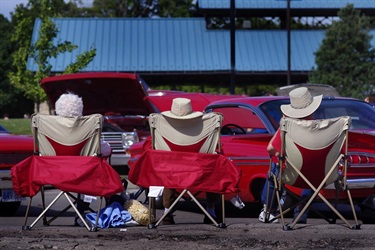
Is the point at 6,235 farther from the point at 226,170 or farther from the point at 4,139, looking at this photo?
the point at 4,139

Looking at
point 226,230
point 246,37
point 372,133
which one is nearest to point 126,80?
point 372,133

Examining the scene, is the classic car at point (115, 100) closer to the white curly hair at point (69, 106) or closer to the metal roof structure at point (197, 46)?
the white curly hair at point (69, 106)

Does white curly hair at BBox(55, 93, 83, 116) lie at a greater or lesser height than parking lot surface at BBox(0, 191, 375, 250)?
greater

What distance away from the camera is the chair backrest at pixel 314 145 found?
837 cm

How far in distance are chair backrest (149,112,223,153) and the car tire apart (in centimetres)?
368

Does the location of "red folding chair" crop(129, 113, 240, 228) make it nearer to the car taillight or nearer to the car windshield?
the car taillight

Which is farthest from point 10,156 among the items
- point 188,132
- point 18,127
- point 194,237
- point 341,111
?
point 18,127

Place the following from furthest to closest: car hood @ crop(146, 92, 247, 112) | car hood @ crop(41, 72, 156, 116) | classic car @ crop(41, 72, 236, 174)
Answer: car hood @ crop(146, 92, 247, 112)
classic car @ crop(41, 72, 236, 174)
car hood @ crop(41, 72, 156, 116)

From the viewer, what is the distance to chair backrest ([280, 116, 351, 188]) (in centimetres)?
837

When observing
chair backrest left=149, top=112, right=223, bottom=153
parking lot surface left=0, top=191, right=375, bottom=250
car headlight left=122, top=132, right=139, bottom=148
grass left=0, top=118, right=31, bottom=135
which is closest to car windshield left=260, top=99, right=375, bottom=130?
chair backrest left=149, top=112, right=223, bottom=153

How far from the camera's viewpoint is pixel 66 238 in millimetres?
7863

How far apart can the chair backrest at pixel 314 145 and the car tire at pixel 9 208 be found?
4.81 m

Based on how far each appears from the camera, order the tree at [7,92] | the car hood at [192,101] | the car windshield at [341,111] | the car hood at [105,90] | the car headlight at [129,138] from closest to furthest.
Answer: the car windshield at [341,111]
the car hood at [105,90]
the car hood at [192,101]
the car headlight at [129,138]
the tree at [7,92]

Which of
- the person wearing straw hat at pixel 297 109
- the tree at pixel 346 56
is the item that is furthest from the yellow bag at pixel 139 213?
the tree at pixel 346 56
